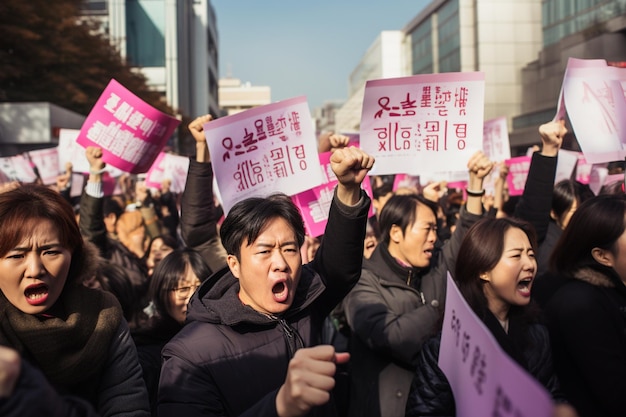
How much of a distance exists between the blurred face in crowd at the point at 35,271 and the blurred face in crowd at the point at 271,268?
0.55m

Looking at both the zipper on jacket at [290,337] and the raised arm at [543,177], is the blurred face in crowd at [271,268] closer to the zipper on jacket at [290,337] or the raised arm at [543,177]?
the zipper on jacket at [290,337]

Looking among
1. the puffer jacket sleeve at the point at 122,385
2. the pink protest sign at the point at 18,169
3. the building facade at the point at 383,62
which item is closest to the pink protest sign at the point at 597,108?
the puffer jacket sleeve at the point at 122,385

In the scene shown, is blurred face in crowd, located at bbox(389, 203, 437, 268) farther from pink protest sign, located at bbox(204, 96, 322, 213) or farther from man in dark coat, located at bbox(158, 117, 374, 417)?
man in dark coat, located at bbox(158, 117, 374, 417)

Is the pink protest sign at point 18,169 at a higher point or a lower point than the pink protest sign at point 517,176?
higher

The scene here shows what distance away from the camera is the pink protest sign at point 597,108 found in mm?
3703

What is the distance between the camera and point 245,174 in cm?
359

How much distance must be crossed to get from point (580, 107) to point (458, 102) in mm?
664

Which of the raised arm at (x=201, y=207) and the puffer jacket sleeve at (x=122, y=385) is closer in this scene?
the puffer jacket sleeve at (x=122, y=385)

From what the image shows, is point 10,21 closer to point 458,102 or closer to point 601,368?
point 458,102

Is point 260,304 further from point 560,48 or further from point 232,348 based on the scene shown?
point 560,48

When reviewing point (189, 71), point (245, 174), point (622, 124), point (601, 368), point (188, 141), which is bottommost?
point (601, 368)

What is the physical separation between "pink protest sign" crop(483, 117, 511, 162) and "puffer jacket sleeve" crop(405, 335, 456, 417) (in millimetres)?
4523

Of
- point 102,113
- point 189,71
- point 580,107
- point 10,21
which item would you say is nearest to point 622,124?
point 580,107

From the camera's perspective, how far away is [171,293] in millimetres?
3160
